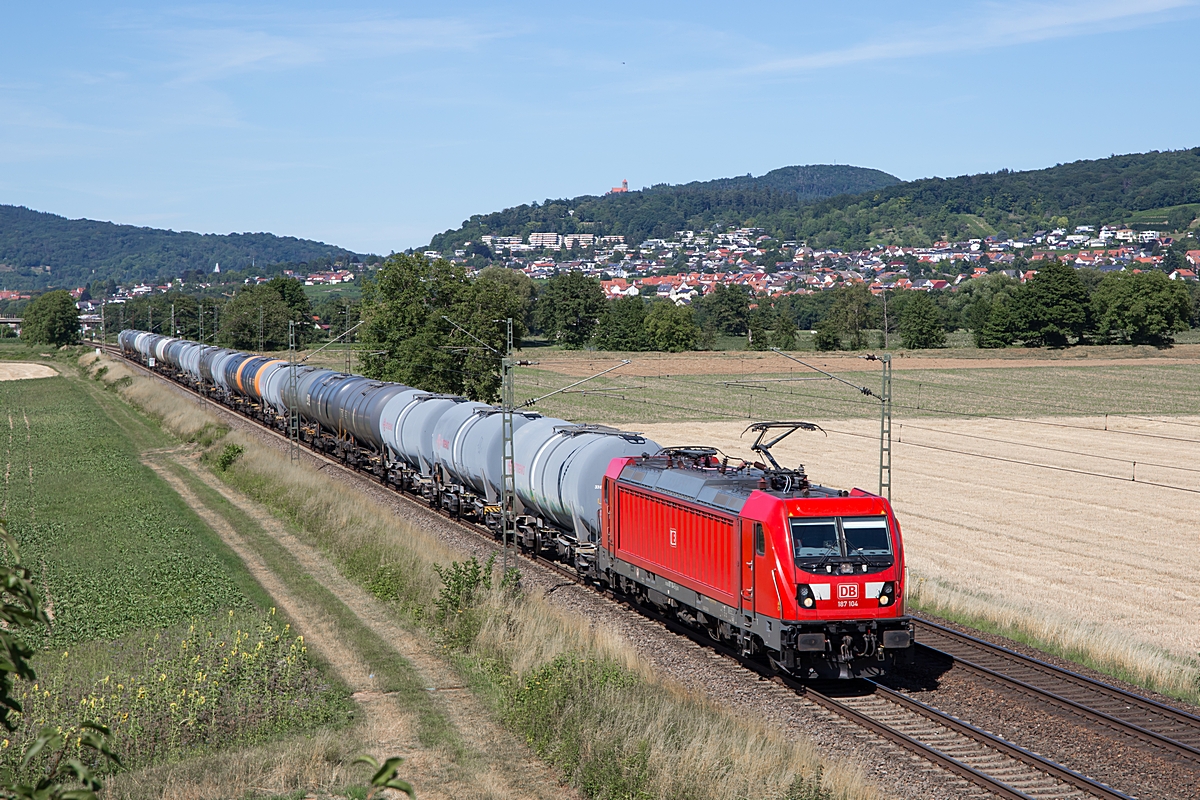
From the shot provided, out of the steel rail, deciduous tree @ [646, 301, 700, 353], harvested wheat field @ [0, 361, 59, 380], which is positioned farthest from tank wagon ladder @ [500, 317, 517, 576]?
deciduous tree @ [646, 301, 700, 353]

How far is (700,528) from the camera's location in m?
22.4

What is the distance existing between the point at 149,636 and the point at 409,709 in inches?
308

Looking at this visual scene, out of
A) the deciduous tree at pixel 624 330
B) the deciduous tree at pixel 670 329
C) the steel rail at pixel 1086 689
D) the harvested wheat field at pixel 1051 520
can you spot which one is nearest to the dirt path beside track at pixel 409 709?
the steel rail at pixel 1086 689

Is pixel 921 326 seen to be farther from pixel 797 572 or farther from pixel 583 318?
pixel 797 572

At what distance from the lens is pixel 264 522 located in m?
40.2

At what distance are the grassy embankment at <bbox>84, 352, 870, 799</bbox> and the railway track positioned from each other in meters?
2.05

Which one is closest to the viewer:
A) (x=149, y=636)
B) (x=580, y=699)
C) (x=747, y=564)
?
(x=580, y=699)

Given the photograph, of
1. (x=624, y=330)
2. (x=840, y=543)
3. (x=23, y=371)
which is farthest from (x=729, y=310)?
(x=840, y=543)

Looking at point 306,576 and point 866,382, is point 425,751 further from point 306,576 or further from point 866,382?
point 866,382

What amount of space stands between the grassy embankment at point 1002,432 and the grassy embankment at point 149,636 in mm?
14104

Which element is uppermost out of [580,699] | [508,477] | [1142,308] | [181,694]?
→ [1142,308]

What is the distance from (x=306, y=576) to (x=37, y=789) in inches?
1103

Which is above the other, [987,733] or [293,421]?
[293,421]

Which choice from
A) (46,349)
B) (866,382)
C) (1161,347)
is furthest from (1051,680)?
(46,349)
